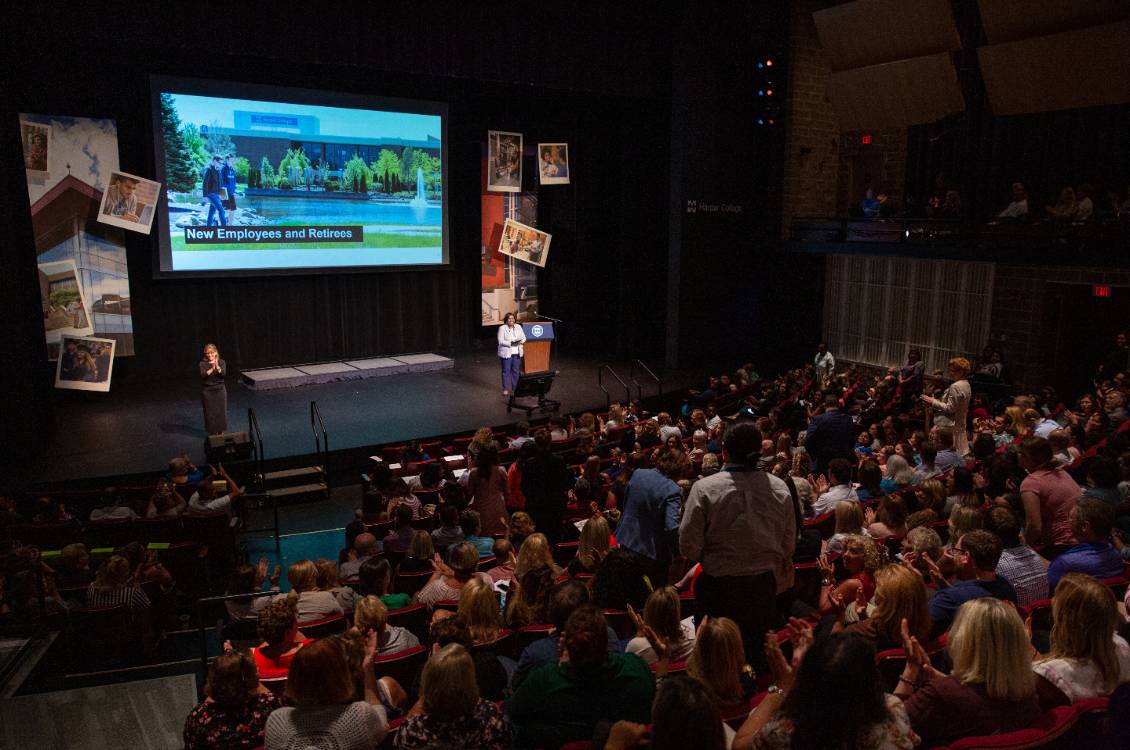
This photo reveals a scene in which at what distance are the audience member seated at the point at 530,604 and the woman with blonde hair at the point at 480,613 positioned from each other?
0.81 ft

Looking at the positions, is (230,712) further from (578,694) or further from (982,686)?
(982,686)

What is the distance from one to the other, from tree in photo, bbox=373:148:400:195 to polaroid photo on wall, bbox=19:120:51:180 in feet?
15.8

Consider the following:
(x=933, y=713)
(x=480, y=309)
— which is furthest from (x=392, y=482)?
(x=480, y=309)

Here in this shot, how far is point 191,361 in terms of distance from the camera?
14188 mm

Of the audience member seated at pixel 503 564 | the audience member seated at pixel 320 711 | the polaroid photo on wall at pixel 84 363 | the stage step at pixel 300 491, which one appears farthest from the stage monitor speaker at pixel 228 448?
the audience member seated at pixel 320 711

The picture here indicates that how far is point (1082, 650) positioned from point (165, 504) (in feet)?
22.6

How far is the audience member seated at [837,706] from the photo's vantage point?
88.4 inches

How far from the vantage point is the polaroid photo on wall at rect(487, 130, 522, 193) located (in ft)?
53.7

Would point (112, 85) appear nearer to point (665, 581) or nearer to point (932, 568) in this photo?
point (665, 581)

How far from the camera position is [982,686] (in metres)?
2.83

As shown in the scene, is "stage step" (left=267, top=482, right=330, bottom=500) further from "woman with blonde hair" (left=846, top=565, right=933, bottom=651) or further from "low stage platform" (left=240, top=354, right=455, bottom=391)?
"woman with blonde hair" (left=846, top=565, right=933, bottom=651)

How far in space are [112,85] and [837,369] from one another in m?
13.3

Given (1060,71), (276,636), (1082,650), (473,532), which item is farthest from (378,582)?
(1060,71)

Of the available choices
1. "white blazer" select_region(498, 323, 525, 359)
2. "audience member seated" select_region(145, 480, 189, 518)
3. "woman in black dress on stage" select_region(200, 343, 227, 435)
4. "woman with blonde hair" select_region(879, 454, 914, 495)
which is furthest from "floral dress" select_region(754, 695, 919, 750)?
"white blazer" select_region(498, 323, 525, 359)
